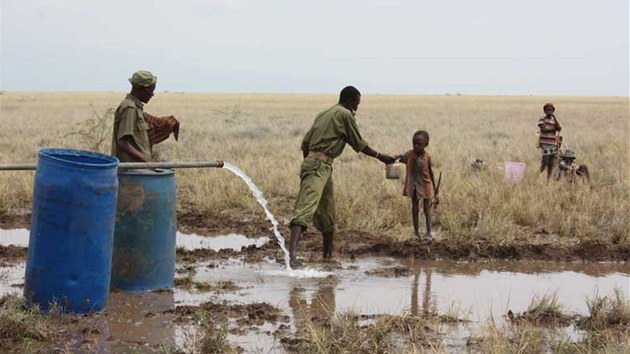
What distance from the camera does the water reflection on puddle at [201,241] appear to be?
8711 mm

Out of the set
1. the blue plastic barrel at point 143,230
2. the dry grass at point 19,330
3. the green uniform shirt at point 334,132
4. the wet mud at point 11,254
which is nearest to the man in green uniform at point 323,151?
the green uniform shirt at point 334,132

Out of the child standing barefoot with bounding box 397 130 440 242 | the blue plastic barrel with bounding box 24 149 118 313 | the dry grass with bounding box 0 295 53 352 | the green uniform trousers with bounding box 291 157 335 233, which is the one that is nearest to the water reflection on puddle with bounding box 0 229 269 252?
the green uniform trousers with bounding box 291 157 335 233

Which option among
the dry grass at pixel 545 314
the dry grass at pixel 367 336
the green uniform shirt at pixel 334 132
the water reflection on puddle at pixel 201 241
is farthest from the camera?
the water reflection on puddle at pixel 201 241

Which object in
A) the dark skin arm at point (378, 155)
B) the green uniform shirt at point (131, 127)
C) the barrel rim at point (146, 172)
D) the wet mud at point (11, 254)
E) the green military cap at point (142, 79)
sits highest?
the green military cap at point (142, 79)

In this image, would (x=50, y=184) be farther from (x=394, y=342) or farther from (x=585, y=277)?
(x=585, y=277)

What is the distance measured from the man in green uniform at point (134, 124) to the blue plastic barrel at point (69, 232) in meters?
0.98

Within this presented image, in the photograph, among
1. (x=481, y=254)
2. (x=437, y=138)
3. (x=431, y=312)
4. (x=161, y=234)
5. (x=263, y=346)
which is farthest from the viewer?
(x=437, y=138)

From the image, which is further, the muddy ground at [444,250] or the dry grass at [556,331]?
the muddy ground at [444,250]

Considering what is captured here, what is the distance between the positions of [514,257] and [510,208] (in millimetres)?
Answer: 1605

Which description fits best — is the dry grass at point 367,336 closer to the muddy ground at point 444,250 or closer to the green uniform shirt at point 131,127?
the green uniform shirt at point 131,127

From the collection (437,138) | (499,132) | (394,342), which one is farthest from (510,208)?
(499,132)

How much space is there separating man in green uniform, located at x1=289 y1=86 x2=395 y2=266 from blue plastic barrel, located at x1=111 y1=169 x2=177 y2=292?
142 cm

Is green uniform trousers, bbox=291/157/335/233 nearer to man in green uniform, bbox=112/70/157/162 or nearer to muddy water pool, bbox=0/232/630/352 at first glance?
muddy water pool, bbox=0/232/630/352

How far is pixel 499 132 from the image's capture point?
87.1 ft
